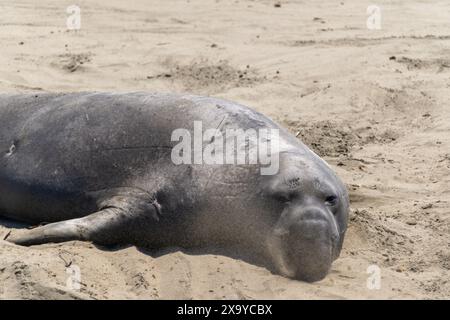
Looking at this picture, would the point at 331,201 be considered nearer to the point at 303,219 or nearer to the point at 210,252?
the point at 303,219

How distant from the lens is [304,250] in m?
3.79

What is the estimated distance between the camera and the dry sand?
3838 mm

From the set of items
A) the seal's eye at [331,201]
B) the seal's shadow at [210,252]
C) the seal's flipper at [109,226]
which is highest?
the seal's eye at [331,201]

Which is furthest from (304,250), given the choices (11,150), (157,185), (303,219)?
(11,150)

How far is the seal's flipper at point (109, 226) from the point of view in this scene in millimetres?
4211

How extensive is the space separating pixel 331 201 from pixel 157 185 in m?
0.92

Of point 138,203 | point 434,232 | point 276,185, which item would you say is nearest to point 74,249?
point 138,203

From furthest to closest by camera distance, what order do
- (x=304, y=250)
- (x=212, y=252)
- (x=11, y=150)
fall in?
(x=11, y=150)
(x=212, y=252)
(x=304, y=250)

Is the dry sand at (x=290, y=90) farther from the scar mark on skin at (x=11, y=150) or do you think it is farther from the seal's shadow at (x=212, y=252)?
the scar mark on skin at (x=11, y=150)

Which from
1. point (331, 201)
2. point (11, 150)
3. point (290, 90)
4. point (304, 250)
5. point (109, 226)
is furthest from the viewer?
point (290, 90)

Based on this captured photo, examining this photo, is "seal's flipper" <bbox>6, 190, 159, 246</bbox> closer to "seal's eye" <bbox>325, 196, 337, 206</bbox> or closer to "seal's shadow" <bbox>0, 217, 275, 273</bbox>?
"seal's shadow" <bbox>0, 217, 275, 273</bbox>

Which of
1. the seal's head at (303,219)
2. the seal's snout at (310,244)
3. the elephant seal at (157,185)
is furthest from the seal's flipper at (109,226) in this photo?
the seal's snout at (310,244)

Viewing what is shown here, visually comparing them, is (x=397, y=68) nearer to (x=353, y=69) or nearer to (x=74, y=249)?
(x=353, y=69)

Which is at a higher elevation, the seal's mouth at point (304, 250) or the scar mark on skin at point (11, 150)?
the scar mark on skin at point (11, 150)
